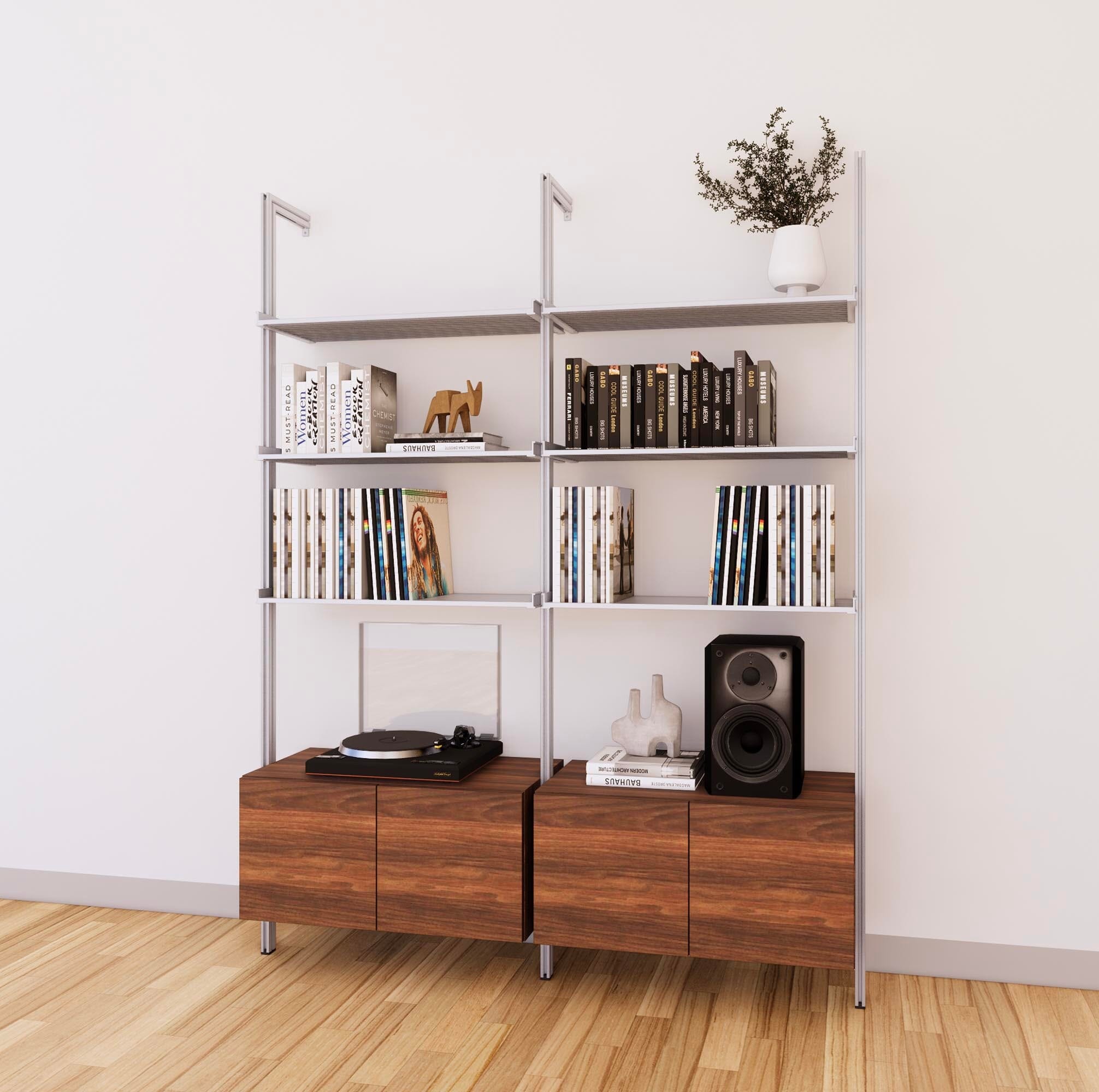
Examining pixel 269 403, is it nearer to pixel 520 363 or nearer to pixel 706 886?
pixel 520 363

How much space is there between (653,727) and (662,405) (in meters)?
0.89

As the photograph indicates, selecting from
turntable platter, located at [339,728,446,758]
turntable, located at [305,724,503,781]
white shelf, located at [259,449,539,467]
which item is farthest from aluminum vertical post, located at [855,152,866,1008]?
turntable platter, located at [339,728,446,758]

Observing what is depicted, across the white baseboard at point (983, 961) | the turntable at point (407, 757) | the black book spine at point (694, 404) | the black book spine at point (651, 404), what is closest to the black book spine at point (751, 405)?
the black book spine at point (694, 404)

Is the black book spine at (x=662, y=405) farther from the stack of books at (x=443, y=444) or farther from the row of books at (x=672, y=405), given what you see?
the stack of books at (x=443, y=444)

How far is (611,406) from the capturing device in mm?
2834

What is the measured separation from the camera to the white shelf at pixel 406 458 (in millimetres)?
2895

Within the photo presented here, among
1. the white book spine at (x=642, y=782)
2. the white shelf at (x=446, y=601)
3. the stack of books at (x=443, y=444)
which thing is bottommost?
the white book spine at (x=642, y=782)

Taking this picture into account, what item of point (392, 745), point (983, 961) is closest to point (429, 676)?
point (392, 745)

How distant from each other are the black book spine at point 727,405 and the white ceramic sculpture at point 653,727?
685mm

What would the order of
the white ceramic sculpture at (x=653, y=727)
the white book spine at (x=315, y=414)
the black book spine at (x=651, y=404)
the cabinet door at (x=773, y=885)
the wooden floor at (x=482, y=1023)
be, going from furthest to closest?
the white book spine at (x=315, y=414), the white ceramic sculpture at (x=653, y=727), the black book spine at (x=651, y=404), the cabinet door at (x=773, y=885), the wooden floor at (x=482, y=1023)

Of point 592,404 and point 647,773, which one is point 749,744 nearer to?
point 647,773

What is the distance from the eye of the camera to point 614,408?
2.83 m

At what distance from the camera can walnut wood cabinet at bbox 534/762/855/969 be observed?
260 centimetres

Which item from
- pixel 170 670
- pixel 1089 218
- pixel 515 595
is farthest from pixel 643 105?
pixel 170 670
